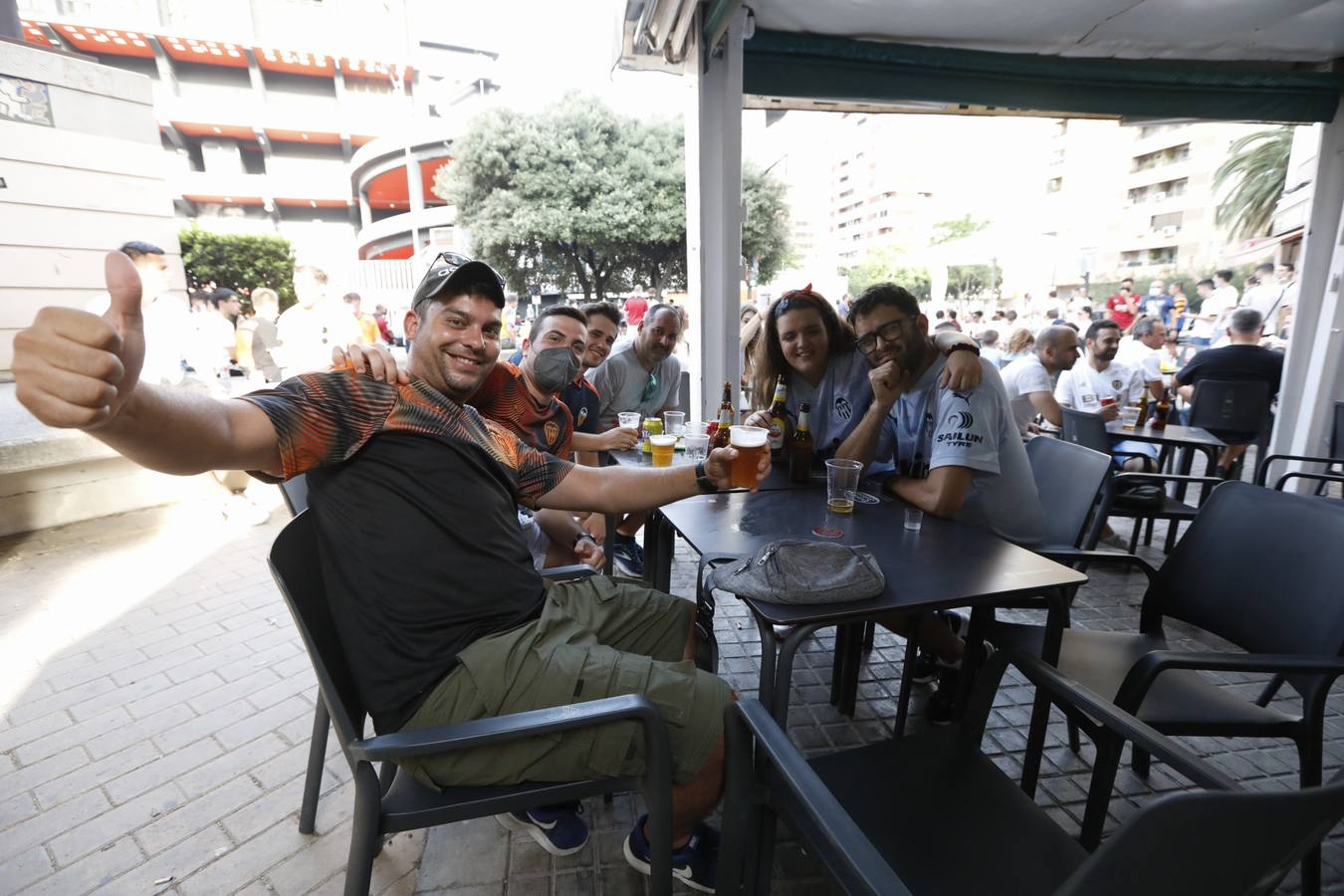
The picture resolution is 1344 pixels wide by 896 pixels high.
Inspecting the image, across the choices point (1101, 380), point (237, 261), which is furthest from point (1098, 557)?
point (237, 261)

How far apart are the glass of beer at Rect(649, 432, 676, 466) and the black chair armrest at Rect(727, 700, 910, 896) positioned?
1.52 metres

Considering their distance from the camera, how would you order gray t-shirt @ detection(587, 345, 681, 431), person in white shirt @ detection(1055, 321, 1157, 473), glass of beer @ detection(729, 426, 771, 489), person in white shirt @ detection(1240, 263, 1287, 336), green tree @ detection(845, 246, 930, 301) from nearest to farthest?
glass of beer @ detection(729, 426, 771, 489), gray t-shirt @ detection(587, 345, 681, 431), person in white shirt @ detection(1055, 321, 1157, 473), person in white shirt @ detection(1240, 263, 1287, 336), green tree @ detection(845, 246, 930, 301)

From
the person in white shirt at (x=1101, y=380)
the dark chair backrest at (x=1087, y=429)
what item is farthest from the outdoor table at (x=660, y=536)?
the person in white shirt at (x=1101, y=380)

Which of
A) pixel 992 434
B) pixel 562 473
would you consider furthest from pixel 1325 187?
pixel 562 473

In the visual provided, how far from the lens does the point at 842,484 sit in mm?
2348

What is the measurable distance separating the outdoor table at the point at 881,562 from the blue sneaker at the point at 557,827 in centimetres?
83

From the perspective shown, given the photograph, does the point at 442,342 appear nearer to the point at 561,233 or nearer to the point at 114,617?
the point at 114,617

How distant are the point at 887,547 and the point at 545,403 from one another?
188 centimetres

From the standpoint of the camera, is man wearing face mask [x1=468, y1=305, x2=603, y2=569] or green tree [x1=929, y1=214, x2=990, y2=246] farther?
green tree [x1=929, y1=214, x2=990, y2=246]

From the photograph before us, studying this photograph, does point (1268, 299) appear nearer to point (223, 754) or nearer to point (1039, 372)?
point (1039, 372)

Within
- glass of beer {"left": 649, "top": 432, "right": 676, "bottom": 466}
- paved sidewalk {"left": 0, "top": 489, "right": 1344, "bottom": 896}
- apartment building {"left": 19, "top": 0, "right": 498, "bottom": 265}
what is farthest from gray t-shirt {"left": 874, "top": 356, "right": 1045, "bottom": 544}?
apartment building {"left": 19, "top": 0, "right": 498, "bottom": 265}

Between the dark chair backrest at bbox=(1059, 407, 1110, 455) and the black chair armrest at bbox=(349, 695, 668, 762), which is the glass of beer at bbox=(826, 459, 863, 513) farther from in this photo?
the dark chair backrest at bbox=(1059, 407, 1110, 455)

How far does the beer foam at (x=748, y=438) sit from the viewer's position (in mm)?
2061

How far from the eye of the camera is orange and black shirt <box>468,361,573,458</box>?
3000mm
